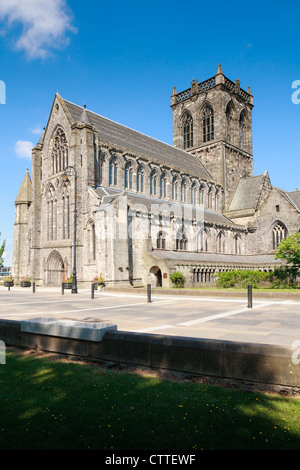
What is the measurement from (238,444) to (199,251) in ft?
123

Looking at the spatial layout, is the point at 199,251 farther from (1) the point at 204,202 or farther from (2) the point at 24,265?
(2) the point at 24,265

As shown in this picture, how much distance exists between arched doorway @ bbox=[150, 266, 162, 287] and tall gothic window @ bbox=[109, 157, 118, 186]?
10812 mm

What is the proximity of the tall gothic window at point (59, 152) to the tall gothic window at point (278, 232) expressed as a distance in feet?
92.9

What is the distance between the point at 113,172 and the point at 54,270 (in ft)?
40.7

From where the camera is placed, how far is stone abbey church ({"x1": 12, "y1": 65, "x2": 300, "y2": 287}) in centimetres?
3169

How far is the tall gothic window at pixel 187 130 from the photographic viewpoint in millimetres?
58247

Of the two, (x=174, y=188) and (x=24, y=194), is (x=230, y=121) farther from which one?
(x=24, y=194)

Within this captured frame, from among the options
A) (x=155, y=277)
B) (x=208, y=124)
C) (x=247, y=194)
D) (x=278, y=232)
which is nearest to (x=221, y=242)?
(x=278, y=232)

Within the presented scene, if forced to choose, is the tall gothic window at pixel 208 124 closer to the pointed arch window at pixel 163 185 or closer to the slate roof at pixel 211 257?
the pointed arch window at pixel 163 185

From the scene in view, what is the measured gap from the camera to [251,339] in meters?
7.30

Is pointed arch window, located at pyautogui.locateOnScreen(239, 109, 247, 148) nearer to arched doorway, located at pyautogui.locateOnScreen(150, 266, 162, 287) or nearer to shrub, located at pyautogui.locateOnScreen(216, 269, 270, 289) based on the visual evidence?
shrub, located at pyautogui.locateOnScreen(216, 269, 270, 289)

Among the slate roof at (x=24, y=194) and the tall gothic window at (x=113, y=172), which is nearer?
the tall gothic window at (x=113, y=172)

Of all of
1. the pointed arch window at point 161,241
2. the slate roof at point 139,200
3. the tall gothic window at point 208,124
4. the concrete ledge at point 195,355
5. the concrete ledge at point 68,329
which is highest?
the tall gothic window at point 208,124

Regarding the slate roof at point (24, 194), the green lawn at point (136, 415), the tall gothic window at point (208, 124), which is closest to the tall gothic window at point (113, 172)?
the slate roof at point (24, 194)
